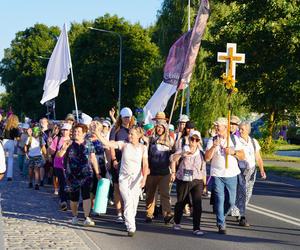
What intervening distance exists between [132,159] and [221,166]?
1.35 meters

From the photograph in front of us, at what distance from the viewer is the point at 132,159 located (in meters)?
9.81

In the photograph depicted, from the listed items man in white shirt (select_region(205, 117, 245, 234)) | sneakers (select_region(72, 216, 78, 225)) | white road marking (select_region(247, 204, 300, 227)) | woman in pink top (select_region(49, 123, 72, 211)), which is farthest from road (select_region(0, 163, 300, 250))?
man in white shirt (select_region(205, 117, 245, 234))

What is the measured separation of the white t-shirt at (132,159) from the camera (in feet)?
32.2

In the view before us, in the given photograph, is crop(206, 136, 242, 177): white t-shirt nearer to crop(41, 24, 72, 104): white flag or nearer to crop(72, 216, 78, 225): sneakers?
crop(72, 216, 78, 225): sneakers

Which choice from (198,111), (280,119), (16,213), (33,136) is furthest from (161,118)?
(198,111)

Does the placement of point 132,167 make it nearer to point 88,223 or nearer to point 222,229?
point 88,223

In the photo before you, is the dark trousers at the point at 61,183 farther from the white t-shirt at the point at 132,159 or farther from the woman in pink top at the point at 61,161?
the white t-shirt at the point at 132,159

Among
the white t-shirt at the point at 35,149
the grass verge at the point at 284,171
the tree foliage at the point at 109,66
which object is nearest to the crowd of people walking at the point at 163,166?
the white t-shirt at the point at 35,149

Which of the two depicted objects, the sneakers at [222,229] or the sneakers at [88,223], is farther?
the sneakers at [88,223]

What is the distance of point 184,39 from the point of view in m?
14.5

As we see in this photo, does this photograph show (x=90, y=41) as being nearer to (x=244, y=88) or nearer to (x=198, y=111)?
(x=198, y=111)

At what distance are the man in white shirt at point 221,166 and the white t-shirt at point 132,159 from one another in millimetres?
983

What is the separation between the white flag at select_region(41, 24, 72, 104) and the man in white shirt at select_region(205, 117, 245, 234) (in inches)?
279

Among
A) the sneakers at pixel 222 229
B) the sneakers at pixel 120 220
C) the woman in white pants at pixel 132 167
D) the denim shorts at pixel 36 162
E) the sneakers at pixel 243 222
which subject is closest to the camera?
the woman in white pants at pixel 132 167
